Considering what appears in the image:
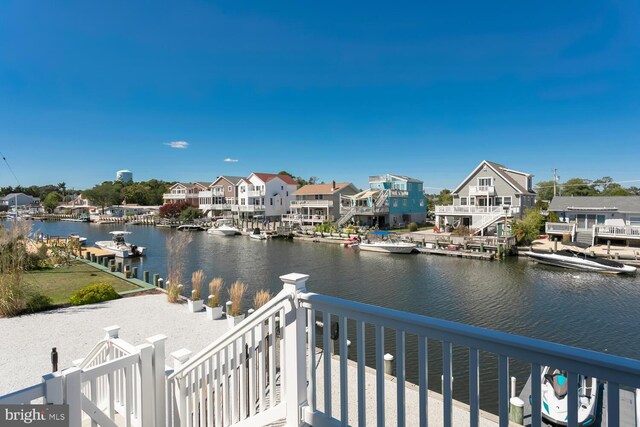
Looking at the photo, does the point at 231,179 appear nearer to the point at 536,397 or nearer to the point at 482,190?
the point at 482,190

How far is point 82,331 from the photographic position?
993 cm

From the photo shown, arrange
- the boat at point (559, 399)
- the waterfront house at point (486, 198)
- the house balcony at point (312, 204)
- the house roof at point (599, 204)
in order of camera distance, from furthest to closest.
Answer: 1. the house balcony at point (312, 204)
2. the waterfront house at point (486, 198)
3. the house roof at point (599, 204)
4. the boat at point (559, 399)

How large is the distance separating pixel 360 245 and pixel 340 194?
1970 cm

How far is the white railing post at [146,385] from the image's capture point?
13.0ft

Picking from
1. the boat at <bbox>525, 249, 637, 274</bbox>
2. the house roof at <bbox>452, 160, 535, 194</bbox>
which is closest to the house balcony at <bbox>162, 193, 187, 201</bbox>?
the house roof at <bbox>452, 160, 535, 194</bbox>

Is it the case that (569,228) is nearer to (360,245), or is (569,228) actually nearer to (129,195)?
(360,245)

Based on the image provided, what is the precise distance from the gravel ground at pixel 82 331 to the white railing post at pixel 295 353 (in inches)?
234

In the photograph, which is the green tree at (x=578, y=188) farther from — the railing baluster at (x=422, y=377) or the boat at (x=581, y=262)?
the railing baluster at (x=422, y=377)

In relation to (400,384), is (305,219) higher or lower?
lower

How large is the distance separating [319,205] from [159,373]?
153 feet

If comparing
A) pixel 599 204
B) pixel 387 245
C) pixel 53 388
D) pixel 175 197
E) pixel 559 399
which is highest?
pixel 175 197

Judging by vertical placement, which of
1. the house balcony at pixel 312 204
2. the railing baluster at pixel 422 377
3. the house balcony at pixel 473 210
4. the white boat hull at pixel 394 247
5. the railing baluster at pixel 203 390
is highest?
the house balcony at pixel 312 204

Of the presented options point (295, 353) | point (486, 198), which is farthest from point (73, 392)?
point (486, 198)

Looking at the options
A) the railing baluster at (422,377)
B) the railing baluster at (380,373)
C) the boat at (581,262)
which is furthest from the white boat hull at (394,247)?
the railing baluster at (422,377)
